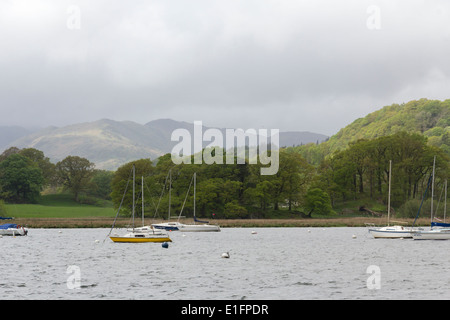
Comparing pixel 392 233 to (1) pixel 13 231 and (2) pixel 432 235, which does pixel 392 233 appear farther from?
(1) pixel 13 231

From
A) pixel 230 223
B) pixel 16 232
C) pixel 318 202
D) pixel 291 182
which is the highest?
pixel 291 182

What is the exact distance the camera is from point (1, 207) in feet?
414

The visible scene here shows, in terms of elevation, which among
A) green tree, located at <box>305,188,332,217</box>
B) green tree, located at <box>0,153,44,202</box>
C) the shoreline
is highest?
green tree, located at <box>0,153,44,202</box>

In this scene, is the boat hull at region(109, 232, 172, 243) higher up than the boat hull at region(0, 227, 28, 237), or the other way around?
the boat hull at region(109, 232, 172, 243)

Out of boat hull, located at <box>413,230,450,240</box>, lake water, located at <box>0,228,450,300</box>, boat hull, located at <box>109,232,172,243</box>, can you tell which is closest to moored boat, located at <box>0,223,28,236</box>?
lake water, located at <box>0,228,450,300</box>

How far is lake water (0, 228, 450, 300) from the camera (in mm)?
39719

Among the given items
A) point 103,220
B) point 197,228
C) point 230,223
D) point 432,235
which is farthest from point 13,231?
point 432,235

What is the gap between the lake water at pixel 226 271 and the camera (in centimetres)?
3972

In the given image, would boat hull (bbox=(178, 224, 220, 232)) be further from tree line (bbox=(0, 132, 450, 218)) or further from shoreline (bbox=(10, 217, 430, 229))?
tree line (bbox=(0, 132, 450, 218))

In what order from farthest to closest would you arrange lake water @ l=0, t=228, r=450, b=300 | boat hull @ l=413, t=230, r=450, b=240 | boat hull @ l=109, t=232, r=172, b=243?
boat hull @ l=413, t=230, r=450, b=240 < boat hull @ l=109, t=232, r=172, b=243 < lake water @ l=0, t=228, r=450, b=300

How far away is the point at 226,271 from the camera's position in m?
51.4
